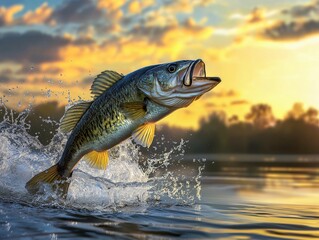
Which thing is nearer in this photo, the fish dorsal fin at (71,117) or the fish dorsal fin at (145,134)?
the fish dorsal fin at (145,134)

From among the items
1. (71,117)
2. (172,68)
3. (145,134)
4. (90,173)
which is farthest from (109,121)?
(90,173)

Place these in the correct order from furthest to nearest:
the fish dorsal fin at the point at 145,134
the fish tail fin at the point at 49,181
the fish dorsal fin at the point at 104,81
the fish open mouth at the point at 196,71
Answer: the fish tail fin at the point at 49,181 → the fish dorsal fin at the point at 104,81 → the fish dorsal fin at the point at 145,134 → the fish open mouth at the point at 196,71

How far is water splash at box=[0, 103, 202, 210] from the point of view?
10531 mm

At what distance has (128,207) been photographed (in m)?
9.45

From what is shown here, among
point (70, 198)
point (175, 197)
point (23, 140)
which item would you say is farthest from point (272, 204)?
point (23, 140)

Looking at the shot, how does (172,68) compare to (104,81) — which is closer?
(172,68)

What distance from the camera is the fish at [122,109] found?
7.03 meters

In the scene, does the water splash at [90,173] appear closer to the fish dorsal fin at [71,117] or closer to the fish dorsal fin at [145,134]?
the fish dorsal fin at [71,117]

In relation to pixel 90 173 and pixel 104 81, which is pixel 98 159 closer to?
pixel 104 81

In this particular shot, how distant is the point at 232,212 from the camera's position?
961 centimetres

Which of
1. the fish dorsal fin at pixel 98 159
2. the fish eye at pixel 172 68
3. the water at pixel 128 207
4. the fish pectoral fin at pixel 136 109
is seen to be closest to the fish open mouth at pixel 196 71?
the fish eye at pixel 172 68

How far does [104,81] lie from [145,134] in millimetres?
1143

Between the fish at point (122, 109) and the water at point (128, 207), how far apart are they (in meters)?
0.80

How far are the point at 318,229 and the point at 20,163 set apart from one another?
7.14m
